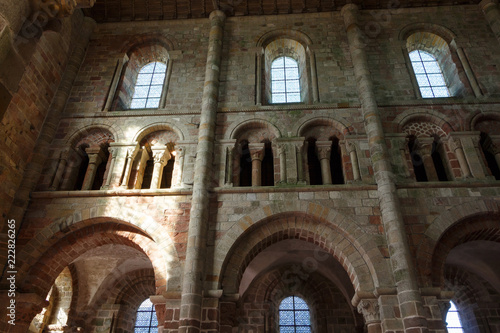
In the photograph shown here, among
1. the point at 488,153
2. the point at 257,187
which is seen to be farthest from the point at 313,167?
the point at 488,153

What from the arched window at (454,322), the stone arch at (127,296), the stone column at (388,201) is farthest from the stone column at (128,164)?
the arched window at (454,322)

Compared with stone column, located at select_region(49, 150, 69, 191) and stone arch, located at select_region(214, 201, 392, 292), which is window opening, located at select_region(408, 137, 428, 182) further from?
stone column, located at select_region(49, 150, 69, 191)

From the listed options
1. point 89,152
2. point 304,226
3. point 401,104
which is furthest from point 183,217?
point 401,104

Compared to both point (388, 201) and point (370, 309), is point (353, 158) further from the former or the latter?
point (370, 309)

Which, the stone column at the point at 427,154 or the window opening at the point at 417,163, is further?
the window opening at the point at 417,163

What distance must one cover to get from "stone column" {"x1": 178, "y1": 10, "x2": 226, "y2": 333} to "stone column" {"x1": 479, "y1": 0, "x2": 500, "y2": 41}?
8226 mm

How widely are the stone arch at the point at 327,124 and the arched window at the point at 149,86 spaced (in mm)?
4362

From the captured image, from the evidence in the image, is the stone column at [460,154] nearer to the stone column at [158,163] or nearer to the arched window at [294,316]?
the arched window at [294,316]

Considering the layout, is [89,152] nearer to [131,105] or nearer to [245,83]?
[131,105]

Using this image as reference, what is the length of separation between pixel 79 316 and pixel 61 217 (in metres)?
4.14

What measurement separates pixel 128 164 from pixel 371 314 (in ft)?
21.5

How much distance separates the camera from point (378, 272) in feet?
25.3

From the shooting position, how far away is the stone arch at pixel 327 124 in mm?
10055

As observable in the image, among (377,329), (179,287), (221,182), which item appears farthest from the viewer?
(221,182)
